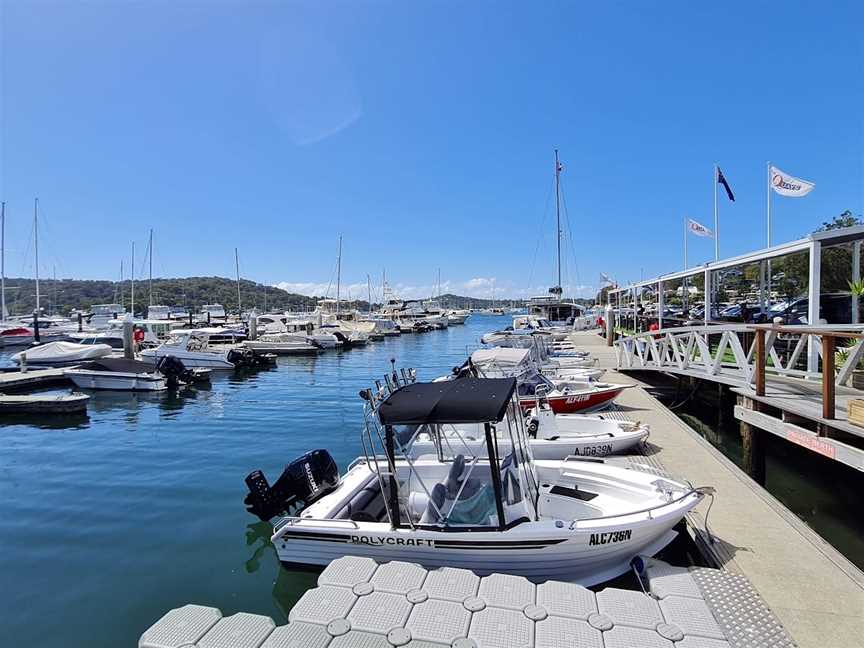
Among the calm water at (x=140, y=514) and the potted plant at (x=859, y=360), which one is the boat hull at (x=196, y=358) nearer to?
the calm water at (x=140, y=514)

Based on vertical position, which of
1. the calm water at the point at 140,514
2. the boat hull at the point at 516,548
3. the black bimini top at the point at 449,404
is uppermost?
the black bimini top at the point at 449,404

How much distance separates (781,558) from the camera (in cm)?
523

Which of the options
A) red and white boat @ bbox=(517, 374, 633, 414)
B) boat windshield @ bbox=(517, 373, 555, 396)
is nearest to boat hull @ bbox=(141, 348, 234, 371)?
boat windshield @ bbox=(517, 373, 555, 396)

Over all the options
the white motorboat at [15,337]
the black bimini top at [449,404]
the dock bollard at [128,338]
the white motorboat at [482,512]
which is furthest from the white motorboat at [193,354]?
the black bimini top at [449,404]

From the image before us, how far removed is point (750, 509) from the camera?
6.54 m

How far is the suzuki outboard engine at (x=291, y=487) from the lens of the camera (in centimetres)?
703

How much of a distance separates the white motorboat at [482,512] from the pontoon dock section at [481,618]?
31.1 inches

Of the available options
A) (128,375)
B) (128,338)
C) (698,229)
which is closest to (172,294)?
(128,338)

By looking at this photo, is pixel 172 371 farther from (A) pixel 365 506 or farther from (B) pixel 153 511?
(A) pixel 365 506

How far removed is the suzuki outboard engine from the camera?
7027 millimetres

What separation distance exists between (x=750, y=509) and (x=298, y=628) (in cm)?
607

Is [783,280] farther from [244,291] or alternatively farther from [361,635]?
[244,291]

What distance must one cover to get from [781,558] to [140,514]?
10055 millimetres

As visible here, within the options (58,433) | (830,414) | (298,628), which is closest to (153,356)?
(58,433)
